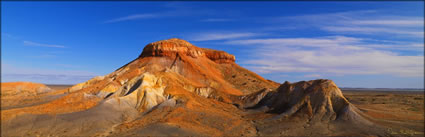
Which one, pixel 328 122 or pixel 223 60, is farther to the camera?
pixel 223 60

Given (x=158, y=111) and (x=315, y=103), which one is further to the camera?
(x=158, y=111)

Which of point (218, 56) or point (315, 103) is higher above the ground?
point (218, 56)

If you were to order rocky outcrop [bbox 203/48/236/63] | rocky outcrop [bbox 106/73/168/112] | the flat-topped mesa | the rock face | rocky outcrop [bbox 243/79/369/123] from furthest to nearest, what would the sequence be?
rocky outcrop [bbox 203/48/236/63] < the flat-topped mesa < rocky outcrop [bbox 106/73/168/112] < rocky outcrop [bbox 243/79/369/123] < the rock face

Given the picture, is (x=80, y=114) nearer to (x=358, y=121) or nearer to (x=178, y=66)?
(x=358, y=121)

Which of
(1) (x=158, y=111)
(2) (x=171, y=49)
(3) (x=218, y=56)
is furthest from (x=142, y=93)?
(3) (x=218, y=56)

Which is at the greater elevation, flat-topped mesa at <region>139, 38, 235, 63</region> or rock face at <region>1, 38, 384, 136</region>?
flat-topped mesa at <region>139, 38, 235, 63</region>

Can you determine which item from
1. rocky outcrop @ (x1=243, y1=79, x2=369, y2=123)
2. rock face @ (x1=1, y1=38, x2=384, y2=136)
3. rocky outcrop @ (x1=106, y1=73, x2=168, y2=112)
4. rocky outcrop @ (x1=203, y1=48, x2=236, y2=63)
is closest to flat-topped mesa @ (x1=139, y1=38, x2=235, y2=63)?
rocky outcrop @ (x1=203, y1=48, x2=236, y2=63)

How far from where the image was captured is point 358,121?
33.0m

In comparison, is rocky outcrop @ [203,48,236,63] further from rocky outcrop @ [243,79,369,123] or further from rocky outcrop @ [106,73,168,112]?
rocky outcrop @ [243,79,369,123]

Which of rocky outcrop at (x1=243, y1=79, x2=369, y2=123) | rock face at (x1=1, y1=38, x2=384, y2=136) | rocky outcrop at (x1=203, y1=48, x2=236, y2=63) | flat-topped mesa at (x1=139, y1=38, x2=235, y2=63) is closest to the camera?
rock face at (x1=1, y1=38, x2=384, y2=136)

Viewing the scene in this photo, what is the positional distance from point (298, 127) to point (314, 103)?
6.99 meters

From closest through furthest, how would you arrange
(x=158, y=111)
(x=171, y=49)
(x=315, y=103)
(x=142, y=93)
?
(x=315, y=103) → (x=158, y=111) → (x=142, y=93) → (x=171, y=49)

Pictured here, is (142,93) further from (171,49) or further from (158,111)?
(171,49)

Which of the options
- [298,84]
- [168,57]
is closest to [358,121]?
[298,84]
